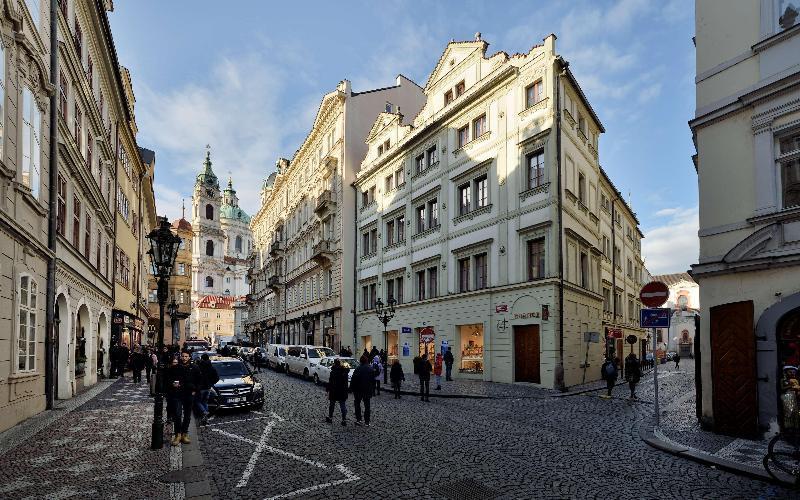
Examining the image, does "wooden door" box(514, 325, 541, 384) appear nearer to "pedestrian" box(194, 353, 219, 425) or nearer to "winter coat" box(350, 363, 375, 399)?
"winter coat" box(350, 363, 375, 399)

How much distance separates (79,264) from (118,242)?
11.1 m

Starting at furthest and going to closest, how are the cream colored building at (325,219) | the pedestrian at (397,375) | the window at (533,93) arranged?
1. the cream colored building at (325,219)
2. the window at (533,93)
3. the pedestrian at (397,375)

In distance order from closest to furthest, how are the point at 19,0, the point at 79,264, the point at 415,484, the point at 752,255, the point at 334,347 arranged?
the point at 415,484 < the point at 752,255 < the point at 19,0 < the point at 79,264 < the point at 334,347

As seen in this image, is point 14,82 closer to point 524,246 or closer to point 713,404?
point 713,404

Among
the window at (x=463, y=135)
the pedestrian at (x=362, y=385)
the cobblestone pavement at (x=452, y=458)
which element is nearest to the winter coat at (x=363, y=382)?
the pedestrian at (x=362, y=385)

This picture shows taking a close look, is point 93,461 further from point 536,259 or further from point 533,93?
point 533,93

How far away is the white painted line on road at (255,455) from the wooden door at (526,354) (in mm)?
13350

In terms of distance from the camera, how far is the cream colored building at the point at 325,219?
3931 cm

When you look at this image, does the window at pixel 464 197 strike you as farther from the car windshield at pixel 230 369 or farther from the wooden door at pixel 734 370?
the wooden door at pixel 734 370

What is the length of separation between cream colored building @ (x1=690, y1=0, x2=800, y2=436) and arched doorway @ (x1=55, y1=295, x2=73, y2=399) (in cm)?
1882

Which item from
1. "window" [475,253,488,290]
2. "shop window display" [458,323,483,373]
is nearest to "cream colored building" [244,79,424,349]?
"shop window display" [458,323,483,373]

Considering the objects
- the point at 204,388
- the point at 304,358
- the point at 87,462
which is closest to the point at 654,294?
the point at 204,388

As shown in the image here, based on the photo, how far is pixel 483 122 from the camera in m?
26.7

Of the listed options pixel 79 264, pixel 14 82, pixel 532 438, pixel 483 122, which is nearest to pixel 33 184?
pixel 14 82
